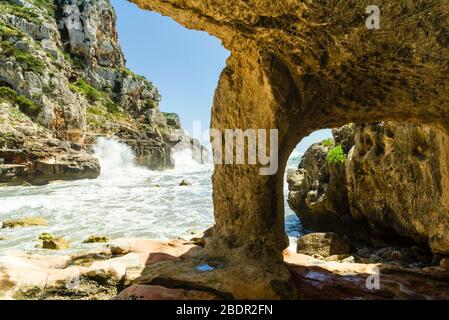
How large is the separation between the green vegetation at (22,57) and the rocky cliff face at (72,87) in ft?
0.30

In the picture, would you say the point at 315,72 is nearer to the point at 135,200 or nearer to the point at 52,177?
the point at 135,200

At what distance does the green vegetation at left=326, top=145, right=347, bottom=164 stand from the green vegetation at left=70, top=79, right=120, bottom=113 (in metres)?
42.0

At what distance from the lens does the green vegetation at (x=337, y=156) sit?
45.2 ft

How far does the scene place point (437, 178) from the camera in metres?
7.16

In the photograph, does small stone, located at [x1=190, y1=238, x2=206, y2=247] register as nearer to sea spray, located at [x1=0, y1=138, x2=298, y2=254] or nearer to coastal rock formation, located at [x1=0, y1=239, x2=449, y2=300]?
coastal rock formation, located at [x1=0, y1=239, x2=449, y2=300]

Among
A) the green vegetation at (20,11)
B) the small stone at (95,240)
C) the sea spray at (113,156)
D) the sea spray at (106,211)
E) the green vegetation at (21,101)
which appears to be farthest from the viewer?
the green vegetation at (20,11)

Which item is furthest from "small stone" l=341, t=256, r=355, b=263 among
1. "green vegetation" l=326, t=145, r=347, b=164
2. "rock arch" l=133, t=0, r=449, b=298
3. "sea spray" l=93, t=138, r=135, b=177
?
"sea spray" l=93, t=138, r=135, b=177

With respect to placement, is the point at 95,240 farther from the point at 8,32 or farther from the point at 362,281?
the point at 8,32

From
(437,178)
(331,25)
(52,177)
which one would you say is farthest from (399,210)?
(52,177)

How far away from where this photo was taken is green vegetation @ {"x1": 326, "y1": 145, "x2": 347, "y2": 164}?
45.2 ft

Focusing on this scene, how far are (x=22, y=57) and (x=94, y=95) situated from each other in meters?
14.6

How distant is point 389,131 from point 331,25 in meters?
6.97

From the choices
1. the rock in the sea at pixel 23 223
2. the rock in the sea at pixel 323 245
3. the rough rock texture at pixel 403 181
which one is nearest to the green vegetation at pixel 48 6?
the rock in the sea at pixel 23 223

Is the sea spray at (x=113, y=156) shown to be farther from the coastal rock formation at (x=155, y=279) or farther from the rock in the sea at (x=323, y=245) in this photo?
the coastal rock formation at (x=155, y=279)
